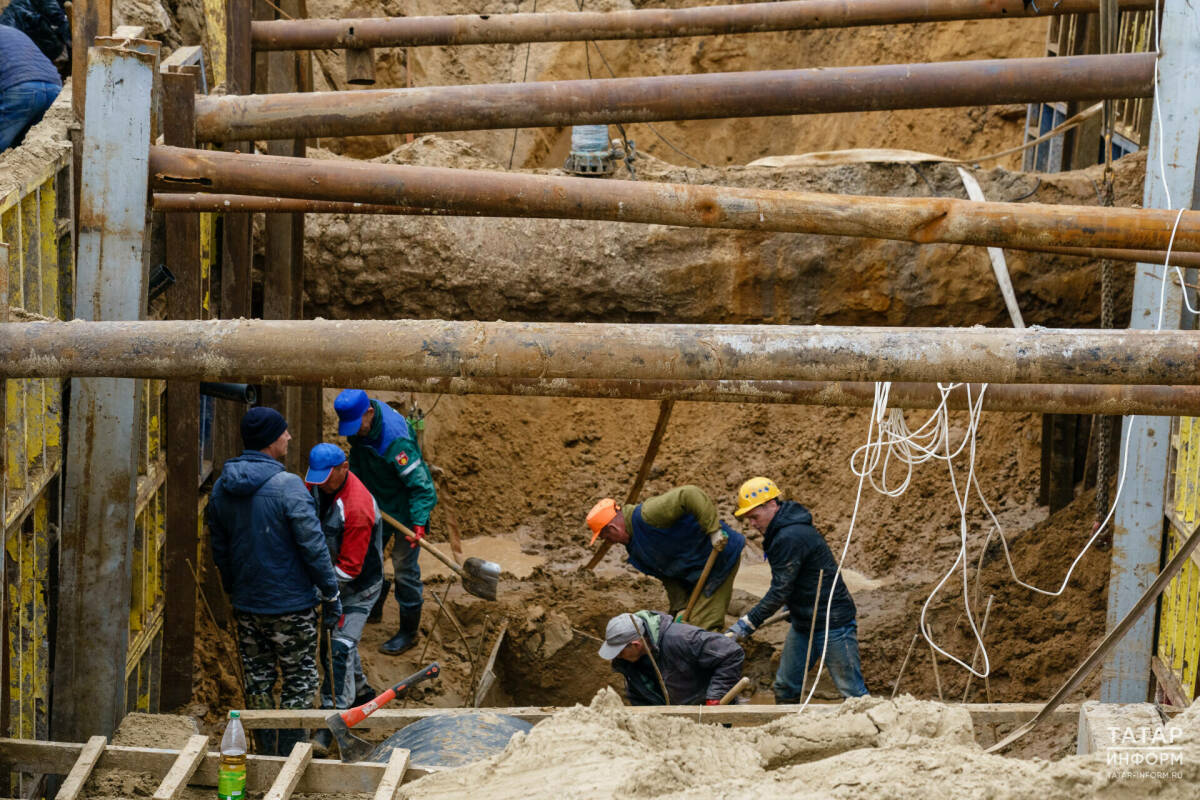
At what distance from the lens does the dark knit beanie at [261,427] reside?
6.14 meters

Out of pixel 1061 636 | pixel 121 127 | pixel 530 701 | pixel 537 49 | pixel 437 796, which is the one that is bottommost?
pixel 530 701

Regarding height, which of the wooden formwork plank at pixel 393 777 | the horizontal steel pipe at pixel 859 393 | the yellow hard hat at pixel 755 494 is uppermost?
the horizontal steel pipe at pixel 859 393

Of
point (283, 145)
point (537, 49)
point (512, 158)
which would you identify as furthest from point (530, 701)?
point (537, 49)

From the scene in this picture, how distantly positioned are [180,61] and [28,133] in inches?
56.9

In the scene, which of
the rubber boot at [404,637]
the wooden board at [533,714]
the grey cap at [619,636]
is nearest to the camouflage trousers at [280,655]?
the wooden board at [533,714]

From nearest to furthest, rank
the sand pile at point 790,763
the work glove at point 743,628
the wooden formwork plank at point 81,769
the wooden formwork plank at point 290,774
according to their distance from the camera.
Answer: the sand pile at point 790,763 < the wooden formwork plank at point 81,769 < the wooden formwork plank at point 290,774 < the work glove at point 743,628

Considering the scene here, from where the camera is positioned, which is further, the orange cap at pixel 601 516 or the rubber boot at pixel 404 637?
the rubber boot at pixel 404 637

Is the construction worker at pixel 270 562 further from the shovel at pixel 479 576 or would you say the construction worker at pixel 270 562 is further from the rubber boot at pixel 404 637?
the rubber boot at pixel 404 637

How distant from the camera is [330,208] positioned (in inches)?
234

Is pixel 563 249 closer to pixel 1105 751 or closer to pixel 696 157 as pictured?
pixel 696 157

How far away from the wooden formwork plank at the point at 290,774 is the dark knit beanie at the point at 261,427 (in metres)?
2.22

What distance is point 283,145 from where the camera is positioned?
809 cm

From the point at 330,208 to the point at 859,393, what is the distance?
9.30 feet

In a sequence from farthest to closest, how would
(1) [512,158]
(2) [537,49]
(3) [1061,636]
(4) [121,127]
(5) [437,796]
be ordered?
(2) [537,49], (1) [512,158], (3) [1061,636], (4) [121,127], (5) [437,796]
